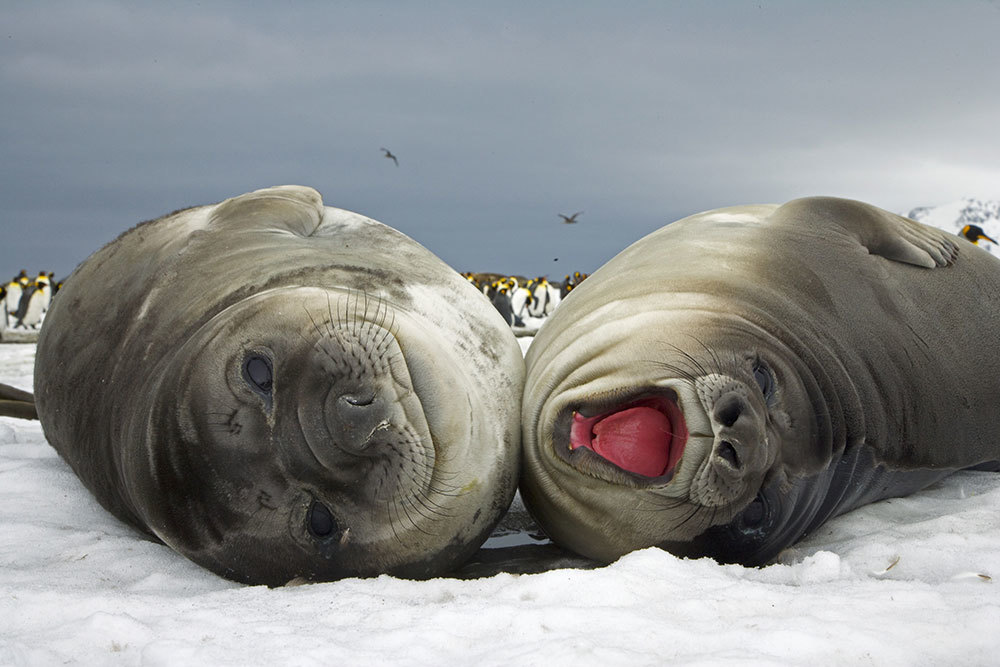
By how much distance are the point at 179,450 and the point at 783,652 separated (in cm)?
211

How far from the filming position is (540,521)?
13.9ft

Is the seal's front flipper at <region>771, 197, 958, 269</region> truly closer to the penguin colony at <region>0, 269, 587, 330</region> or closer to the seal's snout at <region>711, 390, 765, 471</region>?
the seal's snout at <region>711, 390, 765, 471</region>

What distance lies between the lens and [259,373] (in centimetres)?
351

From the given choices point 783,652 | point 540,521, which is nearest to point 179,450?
point 540,521

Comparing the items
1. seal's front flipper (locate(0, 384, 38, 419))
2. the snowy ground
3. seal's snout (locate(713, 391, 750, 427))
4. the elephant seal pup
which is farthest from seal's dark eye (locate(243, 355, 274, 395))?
seal's front flipper (locate(0, 384, 38, 419))

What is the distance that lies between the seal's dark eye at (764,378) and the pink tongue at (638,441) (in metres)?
0.38

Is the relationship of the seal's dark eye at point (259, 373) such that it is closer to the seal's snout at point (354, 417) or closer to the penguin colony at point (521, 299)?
the seal's snout at point (354, 417)

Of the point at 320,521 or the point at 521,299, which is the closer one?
the point at 320,521

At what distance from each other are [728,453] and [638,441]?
0.37 metres

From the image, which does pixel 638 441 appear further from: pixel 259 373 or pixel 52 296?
pixel 52 296

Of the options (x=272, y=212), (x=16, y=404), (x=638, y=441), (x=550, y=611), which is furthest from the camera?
(x=16, y=404)

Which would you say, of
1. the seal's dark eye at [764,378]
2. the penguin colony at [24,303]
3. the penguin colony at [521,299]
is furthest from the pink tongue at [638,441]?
the penguin colony at [24,303]

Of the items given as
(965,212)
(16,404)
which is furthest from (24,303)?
(965,212)

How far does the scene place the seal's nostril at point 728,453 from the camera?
133 inches
